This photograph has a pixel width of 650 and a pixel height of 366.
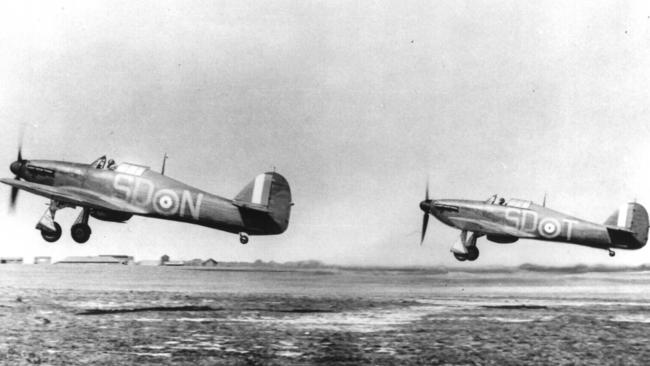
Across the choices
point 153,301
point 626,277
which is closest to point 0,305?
point 153,301

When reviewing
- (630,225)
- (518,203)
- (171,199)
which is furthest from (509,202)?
(171,199)

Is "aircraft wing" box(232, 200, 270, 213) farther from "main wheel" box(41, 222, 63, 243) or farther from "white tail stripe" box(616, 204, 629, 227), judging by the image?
"white tail stripe" box(616, 204, 629, 227)

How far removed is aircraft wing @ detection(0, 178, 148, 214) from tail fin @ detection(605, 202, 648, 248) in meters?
20.3

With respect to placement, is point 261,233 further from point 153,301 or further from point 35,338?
point 35,338

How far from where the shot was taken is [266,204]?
25.6m

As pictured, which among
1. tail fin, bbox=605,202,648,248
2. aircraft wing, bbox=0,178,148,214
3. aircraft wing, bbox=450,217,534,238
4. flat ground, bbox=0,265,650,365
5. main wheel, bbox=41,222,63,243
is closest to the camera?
flat ground, bbox=0,265,650,365

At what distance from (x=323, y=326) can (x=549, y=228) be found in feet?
63.1

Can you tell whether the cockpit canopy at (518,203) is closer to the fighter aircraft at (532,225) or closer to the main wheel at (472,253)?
the fighter aircraft at (532,225)

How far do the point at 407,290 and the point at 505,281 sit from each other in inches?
324

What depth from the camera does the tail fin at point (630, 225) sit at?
32.2 m

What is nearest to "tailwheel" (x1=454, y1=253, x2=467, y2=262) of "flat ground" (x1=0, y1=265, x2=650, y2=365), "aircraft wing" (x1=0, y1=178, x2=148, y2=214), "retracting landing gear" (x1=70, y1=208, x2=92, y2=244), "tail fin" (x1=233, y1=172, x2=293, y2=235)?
"flat ground" (x1=0, y1=265, x2=650, y2=365)

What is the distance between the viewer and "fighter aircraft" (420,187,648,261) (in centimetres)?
3231

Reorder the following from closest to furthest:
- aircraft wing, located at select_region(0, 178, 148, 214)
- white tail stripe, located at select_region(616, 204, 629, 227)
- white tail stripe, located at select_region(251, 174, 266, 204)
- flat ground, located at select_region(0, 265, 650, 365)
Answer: flat ground, located at select_region(0, 265, 650, 365)
aircraft wing, located at select_region(0, 178, 148, 214)
white tail stripe, located at select_region(251, 174, 266, 204)
white tail stripe, located at select_region(616, 204, 629, 227)

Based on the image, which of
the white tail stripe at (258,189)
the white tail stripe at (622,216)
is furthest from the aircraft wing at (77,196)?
the white tail stripe at (622,216)
